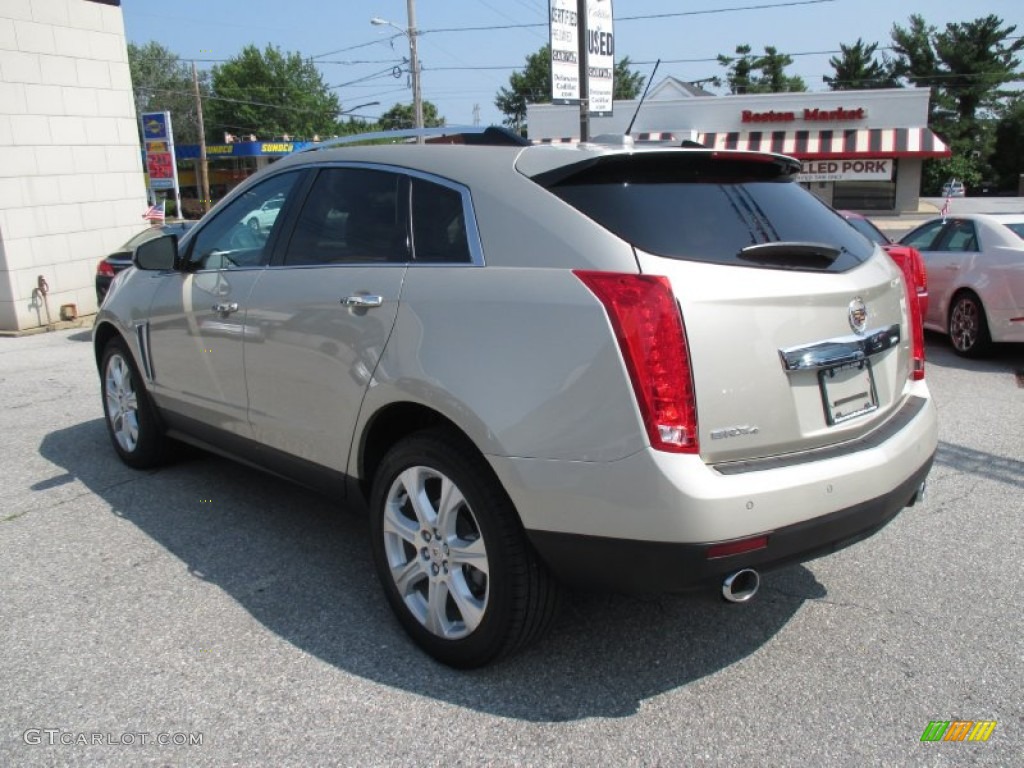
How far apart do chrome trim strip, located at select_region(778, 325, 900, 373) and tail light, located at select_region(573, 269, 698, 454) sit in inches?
14.4

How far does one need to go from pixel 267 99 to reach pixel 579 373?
8858cm

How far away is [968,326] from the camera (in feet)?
29.0

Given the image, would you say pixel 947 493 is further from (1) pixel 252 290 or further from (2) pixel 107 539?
(2) pixel 107 539

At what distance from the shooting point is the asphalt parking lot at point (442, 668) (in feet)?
8.66

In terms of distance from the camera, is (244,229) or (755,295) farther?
(244,229)

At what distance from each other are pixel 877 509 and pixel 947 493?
2.31 m

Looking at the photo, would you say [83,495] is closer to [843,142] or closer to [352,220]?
[352,220]

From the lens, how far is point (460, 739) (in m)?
2.66

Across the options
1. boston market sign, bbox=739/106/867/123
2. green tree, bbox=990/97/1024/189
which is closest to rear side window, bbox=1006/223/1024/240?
boston market sign, bbox=739/106/867/123

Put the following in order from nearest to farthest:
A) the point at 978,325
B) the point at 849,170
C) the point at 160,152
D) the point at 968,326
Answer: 1. the point at 978,325
2. the point at 968,326
3. the point at 160,152
4. the point at 849,170

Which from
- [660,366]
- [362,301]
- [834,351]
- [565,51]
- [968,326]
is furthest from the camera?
[565,51]

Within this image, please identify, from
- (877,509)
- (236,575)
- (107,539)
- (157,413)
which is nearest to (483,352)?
(877,509)

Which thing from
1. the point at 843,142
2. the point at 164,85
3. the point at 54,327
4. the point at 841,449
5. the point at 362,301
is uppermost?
the point at 164,85

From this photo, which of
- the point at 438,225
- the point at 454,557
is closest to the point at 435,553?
the point at 454,557
